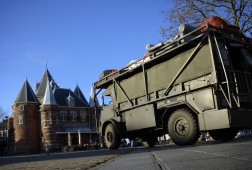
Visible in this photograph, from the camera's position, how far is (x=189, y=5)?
18312 mm

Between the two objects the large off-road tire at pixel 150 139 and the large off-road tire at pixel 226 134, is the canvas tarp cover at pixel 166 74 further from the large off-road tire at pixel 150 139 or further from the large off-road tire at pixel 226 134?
the large off-road tire at pixel 226 134

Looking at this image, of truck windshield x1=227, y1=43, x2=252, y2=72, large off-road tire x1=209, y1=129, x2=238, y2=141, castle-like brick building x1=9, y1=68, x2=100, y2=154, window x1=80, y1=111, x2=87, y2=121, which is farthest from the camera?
window x1=80, y1=111, x2=87, y2=121

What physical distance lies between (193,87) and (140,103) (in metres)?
2.28

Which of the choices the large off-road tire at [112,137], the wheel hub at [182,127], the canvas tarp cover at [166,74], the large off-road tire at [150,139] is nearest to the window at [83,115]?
the large off-road tire at [150,139]

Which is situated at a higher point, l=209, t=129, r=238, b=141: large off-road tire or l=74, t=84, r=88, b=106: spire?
l=74, t=84, r=88, b=106: spire

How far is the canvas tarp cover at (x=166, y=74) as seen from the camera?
6859 millimetres

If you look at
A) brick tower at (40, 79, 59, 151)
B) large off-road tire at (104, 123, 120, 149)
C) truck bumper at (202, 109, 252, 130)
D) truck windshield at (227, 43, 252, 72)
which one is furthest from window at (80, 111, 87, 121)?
truck bumper at (202, 109, 252, 130)

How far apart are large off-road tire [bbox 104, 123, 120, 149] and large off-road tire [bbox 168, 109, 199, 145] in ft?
9.19

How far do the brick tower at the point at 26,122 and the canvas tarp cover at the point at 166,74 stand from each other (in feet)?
135

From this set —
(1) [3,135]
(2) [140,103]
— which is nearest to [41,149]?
(1) [3,135]

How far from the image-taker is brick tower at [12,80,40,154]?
46406mm

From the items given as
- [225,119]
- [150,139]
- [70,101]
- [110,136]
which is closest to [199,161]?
[225,119]

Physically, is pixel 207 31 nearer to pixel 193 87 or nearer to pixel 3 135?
pixel 193 87

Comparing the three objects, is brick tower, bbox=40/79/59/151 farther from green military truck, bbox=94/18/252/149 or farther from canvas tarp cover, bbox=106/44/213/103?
green military truck, bbox=94/18/252/149
